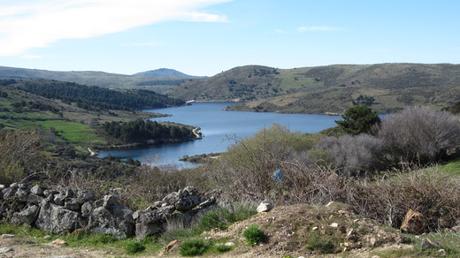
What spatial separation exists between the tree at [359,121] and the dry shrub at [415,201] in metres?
43.2

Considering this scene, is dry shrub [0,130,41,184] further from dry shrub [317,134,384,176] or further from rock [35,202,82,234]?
dry shrub [317,134,384,176]

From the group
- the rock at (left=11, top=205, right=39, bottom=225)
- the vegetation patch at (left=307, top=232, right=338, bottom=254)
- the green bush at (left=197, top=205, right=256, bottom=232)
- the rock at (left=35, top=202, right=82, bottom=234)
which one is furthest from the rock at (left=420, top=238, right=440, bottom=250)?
the rock at (left=11, top=205, right=39, bottom=225)

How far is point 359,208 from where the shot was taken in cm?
938

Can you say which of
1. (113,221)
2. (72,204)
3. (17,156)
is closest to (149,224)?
(113,221)

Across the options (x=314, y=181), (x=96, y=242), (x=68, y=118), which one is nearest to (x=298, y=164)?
(x=314, y=181)

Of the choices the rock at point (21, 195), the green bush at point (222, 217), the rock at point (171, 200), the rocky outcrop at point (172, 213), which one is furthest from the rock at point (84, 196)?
the green bush at point (222, 217)

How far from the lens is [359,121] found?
53531 mm

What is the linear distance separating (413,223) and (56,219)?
21.0ft

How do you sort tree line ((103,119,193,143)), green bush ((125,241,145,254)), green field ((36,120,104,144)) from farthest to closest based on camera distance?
1. tree line ((103,119,193,143))
2. green field ((36,120,104,144))
3. green bush ((125,241,145,254))

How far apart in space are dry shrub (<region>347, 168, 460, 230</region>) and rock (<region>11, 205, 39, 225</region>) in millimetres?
6035

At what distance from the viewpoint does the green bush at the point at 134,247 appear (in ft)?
27.8

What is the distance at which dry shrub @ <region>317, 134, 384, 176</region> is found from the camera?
39650 millimetres

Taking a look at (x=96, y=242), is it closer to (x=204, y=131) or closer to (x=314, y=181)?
(x=314, y=181)

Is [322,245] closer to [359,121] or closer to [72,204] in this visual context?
[72,204]
